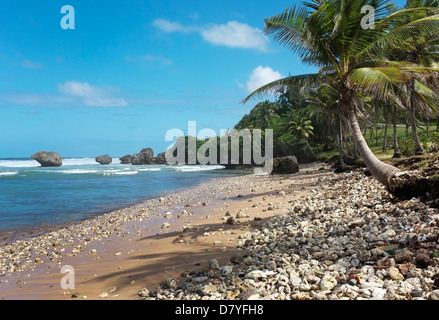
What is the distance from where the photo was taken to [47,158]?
113312 mm

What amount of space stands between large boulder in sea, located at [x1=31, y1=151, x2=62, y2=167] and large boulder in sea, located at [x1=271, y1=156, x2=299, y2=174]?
101412 millimetres

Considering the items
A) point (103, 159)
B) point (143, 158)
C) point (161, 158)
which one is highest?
point (143, 158)

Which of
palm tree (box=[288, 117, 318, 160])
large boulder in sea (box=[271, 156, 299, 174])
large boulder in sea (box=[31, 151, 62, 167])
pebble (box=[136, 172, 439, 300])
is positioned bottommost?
pebble (box=[136, 172, 439, 300])

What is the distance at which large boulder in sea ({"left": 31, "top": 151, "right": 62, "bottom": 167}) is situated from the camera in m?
113

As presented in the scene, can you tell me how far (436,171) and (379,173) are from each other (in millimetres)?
1554

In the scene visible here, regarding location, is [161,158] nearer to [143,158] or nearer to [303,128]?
[143,158]

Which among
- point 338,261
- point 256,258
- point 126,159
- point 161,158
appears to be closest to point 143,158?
point 161,158

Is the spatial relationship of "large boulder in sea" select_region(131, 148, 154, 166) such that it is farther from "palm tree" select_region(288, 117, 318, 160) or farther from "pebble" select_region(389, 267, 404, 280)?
"pebble" select_region(389, 267, 404, 280)

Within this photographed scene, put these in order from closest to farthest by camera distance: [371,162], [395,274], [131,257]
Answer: [395,274] < [131,257] < [371,162]

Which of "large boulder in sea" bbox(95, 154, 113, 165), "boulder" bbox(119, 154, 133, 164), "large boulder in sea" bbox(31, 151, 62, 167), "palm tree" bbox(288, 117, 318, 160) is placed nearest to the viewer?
"palm tree" bbox(288, 117, 318, 160)

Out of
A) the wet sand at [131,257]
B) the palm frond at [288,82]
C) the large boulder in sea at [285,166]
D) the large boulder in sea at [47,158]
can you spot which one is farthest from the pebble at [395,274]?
the large boulder in sea at [47,158]

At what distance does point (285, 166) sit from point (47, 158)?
103832mm

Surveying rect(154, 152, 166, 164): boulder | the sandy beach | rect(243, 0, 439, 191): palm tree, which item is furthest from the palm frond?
rect(154, 152, 166, 164): boulder

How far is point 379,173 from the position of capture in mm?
10336
